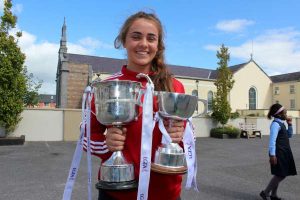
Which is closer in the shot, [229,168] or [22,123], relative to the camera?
[229,168]

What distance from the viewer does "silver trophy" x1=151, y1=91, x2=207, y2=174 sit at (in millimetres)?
1843

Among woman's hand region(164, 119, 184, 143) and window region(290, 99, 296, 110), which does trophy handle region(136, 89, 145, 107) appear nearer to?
woman's hand region(164, 119, 184, 143)

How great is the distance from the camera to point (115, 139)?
6.04 feet

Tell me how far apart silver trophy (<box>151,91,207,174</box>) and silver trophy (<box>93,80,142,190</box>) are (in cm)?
14

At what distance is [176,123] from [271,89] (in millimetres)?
64073

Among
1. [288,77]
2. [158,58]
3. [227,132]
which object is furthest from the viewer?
[288,77]

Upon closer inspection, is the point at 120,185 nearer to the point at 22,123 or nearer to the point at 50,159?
the point at 50,159

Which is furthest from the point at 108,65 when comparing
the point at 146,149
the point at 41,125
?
the point at 146,149

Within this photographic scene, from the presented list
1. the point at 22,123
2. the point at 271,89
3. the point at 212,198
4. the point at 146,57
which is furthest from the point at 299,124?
the point at 146,57

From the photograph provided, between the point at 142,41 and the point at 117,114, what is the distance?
51 cm

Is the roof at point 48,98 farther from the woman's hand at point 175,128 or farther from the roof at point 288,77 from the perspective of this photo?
the woman's hand at point 175,128

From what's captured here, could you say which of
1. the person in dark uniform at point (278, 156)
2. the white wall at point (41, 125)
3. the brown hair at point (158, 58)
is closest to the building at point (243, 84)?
the white wall at point (41, 125)

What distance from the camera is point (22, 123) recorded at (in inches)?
851

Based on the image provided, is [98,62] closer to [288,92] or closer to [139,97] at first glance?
[288,92]
